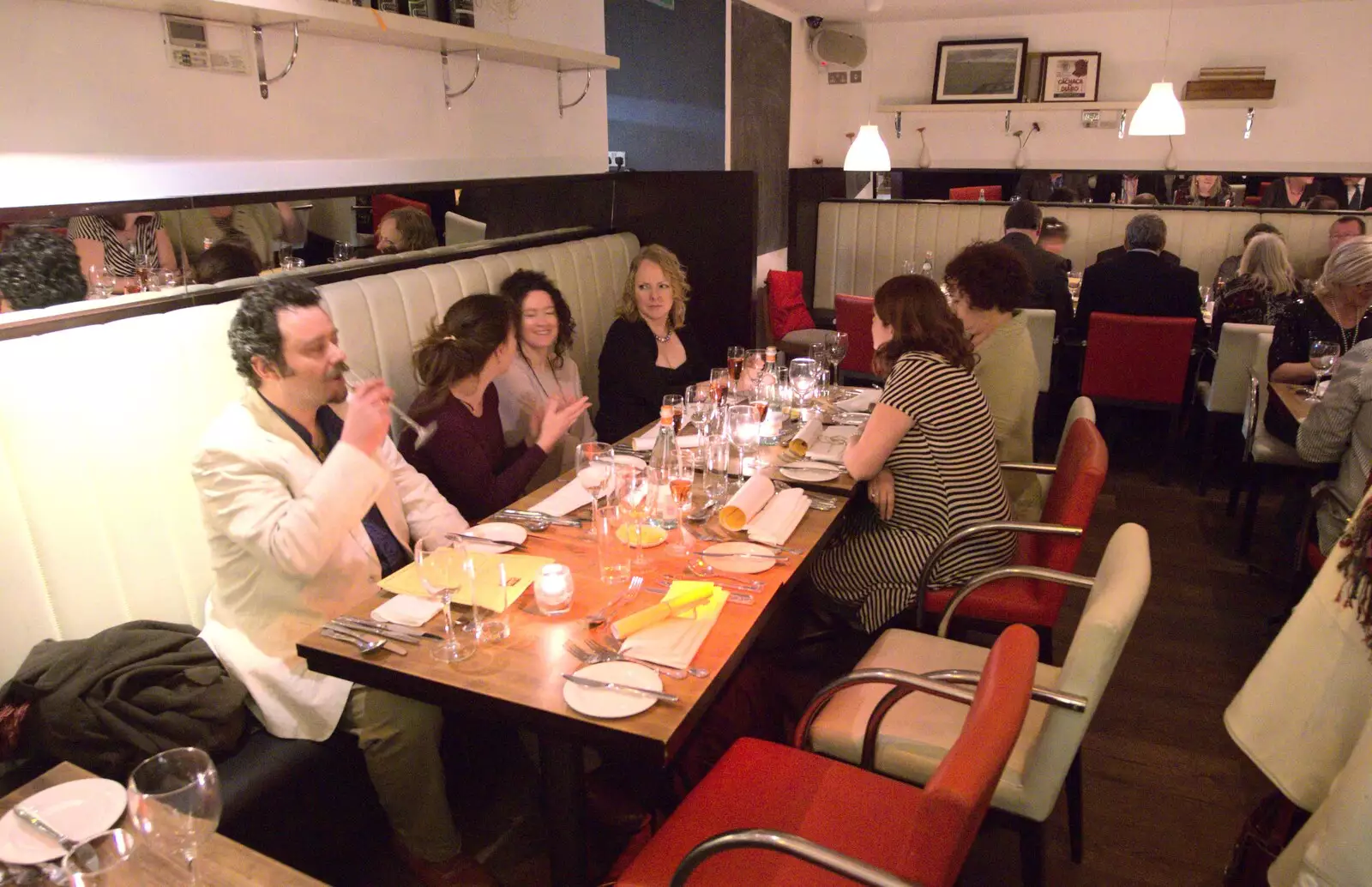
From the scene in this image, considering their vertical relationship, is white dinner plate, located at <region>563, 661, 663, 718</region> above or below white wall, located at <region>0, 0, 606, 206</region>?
below

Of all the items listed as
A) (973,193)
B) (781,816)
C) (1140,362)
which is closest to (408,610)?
(781,816)

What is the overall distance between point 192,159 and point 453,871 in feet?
6.70

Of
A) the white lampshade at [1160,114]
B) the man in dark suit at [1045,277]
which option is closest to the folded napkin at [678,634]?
the man in dark suit at [1045,277]

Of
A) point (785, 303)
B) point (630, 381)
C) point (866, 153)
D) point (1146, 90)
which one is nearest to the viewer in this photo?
point (630, 381)

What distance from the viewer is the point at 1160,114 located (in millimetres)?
5230

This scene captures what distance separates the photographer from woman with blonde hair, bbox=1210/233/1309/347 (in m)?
4.52

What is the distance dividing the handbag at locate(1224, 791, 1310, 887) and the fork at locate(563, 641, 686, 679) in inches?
45.4

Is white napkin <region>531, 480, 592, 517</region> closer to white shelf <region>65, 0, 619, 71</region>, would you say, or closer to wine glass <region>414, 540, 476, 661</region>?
wine glass <region>414, 540, 476, 661</region>

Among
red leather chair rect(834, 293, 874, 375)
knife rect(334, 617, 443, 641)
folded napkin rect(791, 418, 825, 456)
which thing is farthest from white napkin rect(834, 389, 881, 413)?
knife rect(334, 617, 443, 641)

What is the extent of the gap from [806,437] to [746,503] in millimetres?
650

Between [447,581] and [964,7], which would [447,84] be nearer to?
[447,581]

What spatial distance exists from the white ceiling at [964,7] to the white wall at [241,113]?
3147 millimetres

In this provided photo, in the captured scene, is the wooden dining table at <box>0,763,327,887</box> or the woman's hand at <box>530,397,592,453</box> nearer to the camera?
the wooden dining table at <box>0,763,327,887</box>

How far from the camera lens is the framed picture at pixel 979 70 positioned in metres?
7.12
